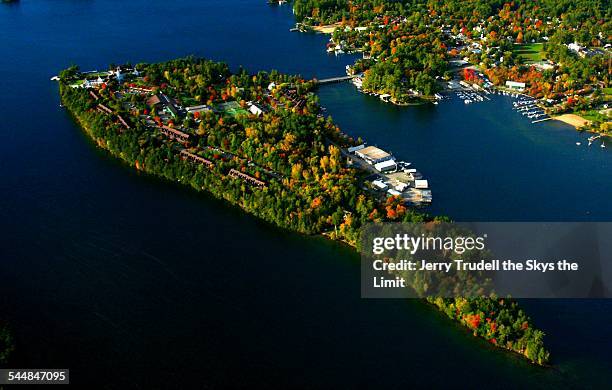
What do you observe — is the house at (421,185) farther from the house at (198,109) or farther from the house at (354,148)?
the house at (198,109)

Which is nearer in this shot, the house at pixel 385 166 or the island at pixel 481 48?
the house at pixel 385 166

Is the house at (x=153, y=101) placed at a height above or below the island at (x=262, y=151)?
above

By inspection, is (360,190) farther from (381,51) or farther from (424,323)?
(381,51)

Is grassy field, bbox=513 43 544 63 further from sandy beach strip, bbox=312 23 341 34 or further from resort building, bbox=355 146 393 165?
resort building, bbox=355 146 393 165

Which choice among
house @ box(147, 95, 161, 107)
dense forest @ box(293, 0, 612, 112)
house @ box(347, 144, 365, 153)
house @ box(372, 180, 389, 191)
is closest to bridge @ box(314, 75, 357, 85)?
dense forest @ box(293, 0, 612, 112)

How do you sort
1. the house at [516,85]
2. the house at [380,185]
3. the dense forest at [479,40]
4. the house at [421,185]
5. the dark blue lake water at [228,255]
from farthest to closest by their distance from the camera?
the house at [516,85] → the dense forest at [479,40] → the house at [421,185] → the house at [380,185] → the dark blue lake water at [228,255]

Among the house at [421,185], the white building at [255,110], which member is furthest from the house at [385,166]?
the white building at [255,110]

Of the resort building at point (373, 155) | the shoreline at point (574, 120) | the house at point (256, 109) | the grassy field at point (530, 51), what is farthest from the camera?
the grassy field at point (530, 51)
